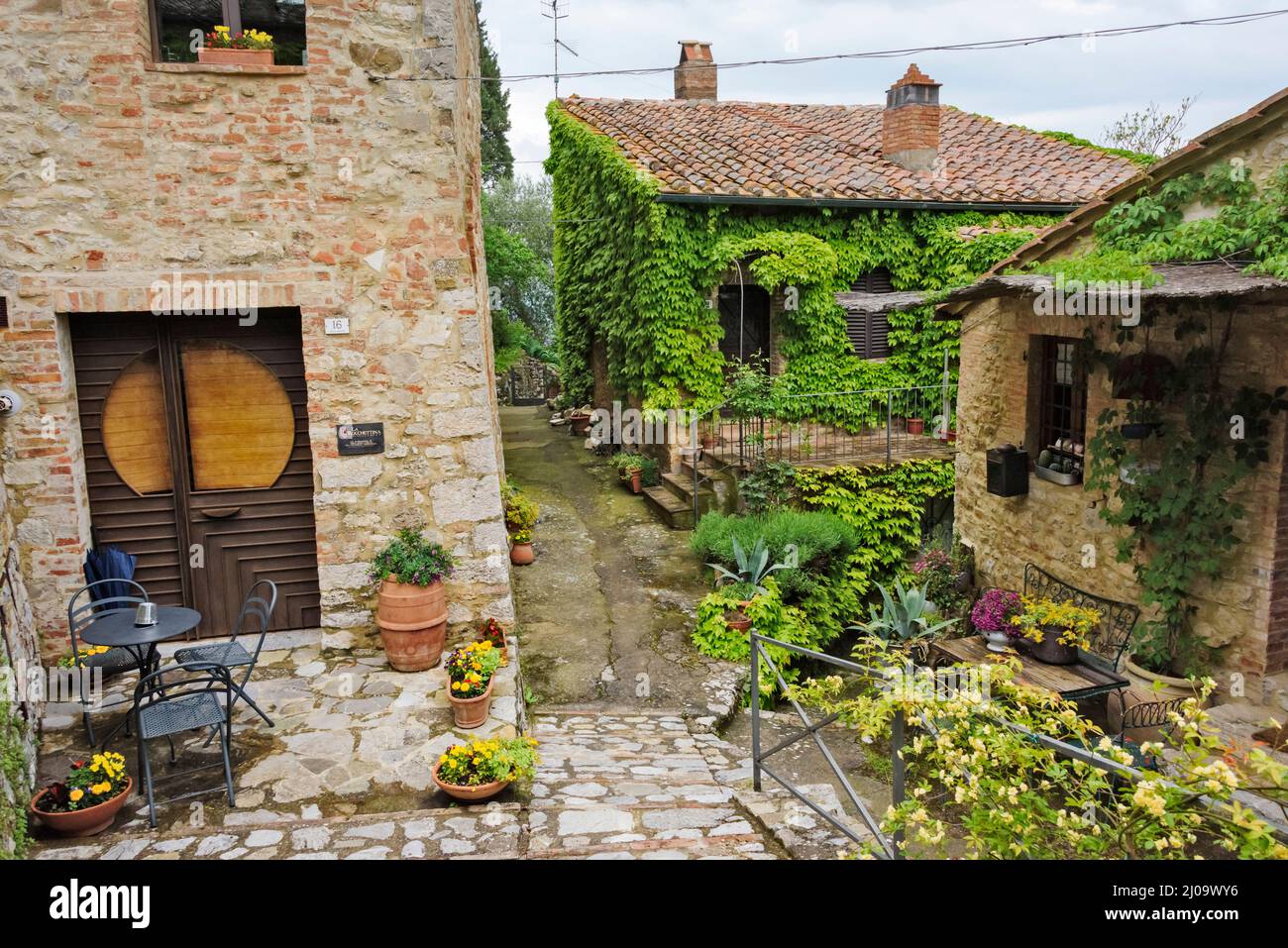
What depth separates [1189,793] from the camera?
283 centimetres

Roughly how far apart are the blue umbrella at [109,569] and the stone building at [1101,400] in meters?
6.99

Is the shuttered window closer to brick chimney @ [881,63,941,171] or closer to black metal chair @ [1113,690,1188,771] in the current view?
brick chimney @ [881,63,941,171]

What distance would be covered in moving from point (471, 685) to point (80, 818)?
2.12 m

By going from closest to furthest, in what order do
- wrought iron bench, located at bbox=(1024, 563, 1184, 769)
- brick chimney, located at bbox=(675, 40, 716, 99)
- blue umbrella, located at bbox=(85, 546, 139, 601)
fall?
blue umbrella, located at bbox=(85, 546, 139, 601) < wrought iron bench, located at bbox=(1024, 563, 1184, 769) < brick chimney, located at bbox=(675, 40, 716, 99)

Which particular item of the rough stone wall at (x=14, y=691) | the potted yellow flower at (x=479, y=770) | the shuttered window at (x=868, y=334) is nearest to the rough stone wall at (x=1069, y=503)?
the shuttered window at (x=868, y=334)

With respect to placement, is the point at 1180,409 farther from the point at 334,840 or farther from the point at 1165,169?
the point at 334,840

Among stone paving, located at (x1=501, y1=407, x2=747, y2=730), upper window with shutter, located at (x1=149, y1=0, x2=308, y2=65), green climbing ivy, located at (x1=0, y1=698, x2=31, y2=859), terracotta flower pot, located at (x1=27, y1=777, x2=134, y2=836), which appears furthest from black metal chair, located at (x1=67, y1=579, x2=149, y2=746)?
upper window with shutter, located at (x1=149, y1=0, x2=308, y2=65)

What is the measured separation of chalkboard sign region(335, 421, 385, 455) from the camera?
6.37 meters

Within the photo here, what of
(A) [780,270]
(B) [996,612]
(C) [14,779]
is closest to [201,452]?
(C) [14,779]

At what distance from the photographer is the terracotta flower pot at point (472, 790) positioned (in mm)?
4770

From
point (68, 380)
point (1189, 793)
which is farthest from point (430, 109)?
point (1189, 793)

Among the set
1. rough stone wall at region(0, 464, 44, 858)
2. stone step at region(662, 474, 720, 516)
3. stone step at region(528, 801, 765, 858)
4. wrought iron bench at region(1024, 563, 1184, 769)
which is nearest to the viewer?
rough stone wall at region(0, 464, 44, 858)

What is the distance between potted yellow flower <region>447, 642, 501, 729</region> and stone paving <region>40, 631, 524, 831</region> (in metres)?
0.09
